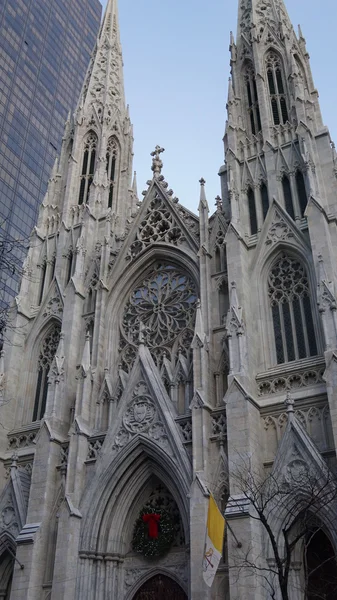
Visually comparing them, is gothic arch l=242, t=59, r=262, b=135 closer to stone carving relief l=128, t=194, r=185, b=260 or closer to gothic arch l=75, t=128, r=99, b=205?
stone carving relief l=128, t=194, r=185, b=260

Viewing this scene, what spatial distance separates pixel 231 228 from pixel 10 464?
41.5 feet

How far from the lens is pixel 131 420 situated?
2231 centimetres

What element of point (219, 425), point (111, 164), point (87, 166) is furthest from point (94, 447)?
point (111, 164)

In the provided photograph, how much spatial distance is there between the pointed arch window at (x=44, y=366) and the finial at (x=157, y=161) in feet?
28.0

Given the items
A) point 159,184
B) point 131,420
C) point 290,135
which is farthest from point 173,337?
point 290,135

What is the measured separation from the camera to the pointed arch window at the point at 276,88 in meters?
27.5

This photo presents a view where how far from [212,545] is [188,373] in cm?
735

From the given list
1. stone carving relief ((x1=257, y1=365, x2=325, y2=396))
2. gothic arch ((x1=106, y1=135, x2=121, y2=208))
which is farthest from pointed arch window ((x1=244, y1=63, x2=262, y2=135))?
stone carving relief ((x1=257, y1=365, x2=325, y2=396))

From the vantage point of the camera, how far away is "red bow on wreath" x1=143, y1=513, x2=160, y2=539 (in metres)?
20.9

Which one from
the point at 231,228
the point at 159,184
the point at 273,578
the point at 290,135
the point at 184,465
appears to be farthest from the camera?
the point at 159,184

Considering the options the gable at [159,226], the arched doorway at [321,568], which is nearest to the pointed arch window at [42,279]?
the gable at [159,226]

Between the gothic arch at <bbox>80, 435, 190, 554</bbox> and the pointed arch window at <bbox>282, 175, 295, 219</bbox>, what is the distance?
33.5 ft

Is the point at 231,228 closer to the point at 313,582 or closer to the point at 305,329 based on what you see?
the point at 305,329

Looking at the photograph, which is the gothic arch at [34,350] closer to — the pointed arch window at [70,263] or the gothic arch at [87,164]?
the pointed arch window at [70,263]
